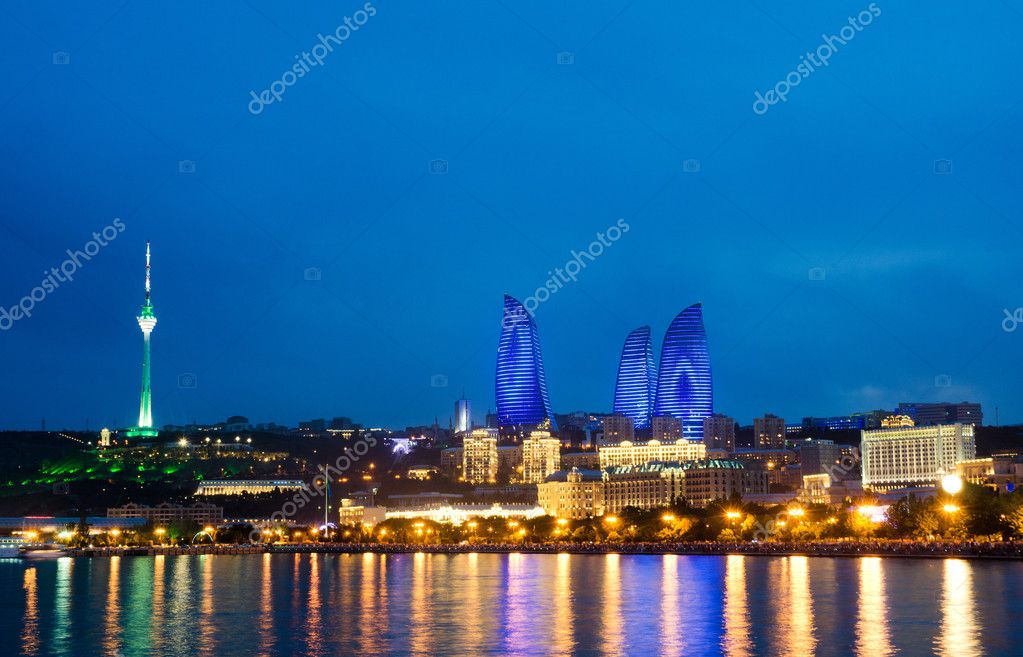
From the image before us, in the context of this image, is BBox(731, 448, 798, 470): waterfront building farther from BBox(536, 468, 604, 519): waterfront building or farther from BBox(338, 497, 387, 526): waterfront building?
BBox(338, 497, 387, 526): waterfront building

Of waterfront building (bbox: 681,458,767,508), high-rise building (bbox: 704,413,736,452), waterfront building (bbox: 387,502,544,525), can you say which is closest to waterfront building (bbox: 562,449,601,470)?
high-rise building (bbox: 704,413,736,452)

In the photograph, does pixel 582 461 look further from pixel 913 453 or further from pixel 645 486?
pixel 913 453

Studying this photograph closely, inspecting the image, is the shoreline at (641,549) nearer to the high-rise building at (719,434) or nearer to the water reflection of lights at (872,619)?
the water reflection of lights at (872,619)

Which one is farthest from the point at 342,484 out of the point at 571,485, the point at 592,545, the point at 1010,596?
the point at 1010,596

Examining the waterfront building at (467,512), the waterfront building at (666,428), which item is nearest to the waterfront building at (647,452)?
the waterfront building at (666,428)

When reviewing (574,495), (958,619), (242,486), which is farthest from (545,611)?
(242,486)

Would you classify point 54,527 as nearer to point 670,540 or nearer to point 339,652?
point 670,540
